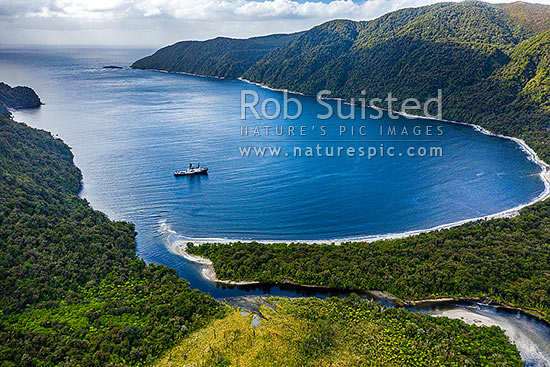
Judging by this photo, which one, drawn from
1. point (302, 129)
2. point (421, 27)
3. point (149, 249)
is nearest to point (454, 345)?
point (149, 249)

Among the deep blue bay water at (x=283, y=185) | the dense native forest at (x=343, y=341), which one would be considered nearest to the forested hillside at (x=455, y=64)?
the deep blue bay water at (x=283, y=185)

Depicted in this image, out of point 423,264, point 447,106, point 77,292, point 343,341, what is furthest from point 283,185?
point 447,106

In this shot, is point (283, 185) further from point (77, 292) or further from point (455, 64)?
point (455, 64)

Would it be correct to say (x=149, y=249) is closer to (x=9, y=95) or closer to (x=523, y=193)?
(x=523, y=193)

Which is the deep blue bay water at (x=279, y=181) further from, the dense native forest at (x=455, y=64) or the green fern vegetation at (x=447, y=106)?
the dense native forest at (x=455, y=64)

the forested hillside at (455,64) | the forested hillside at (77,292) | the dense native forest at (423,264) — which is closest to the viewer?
the forested hillside at (77,292)

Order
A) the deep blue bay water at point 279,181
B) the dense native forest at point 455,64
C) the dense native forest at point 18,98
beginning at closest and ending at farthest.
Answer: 1. the deep blue bay water at point 279,181
2. the dense native forest at point 455,64
3. the dense native forest at point 18,98
